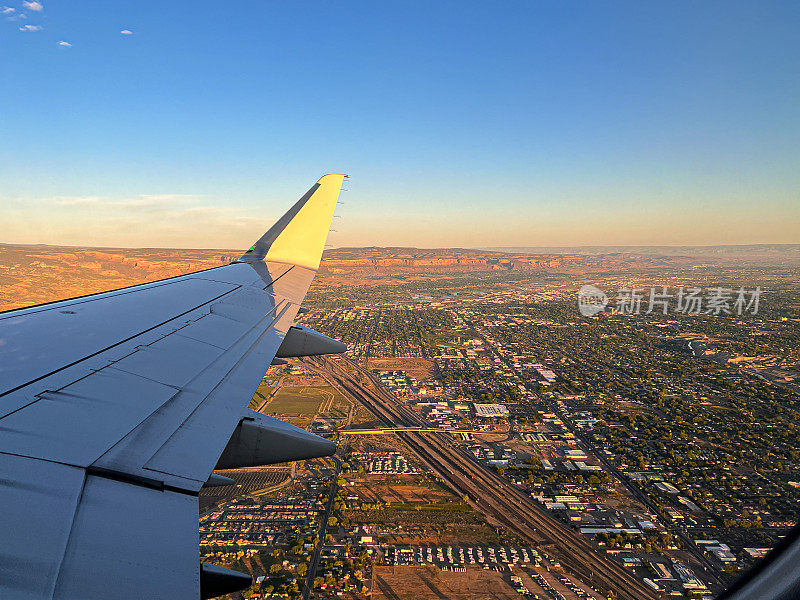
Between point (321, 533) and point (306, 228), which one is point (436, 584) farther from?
point (306, 228)

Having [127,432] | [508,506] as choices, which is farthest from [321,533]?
[127,432]

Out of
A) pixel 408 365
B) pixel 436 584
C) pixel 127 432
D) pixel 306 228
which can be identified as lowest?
pixel 436 584

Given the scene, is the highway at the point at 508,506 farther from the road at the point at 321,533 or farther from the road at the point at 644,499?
the road at the point at 321,533

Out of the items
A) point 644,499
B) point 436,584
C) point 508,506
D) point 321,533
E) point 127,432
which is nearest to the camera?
point 127,432

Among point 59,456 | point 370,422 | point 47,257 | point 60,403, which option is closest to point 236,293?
point 60,403

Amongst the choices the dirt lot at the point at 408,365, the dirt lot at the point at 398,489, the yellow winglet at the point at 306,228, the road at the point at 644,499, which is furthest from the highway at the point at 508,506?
the yellow winglet at the point at 306,228

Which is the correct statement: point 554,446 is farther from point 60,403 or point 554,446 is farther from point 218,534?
point 60,403
